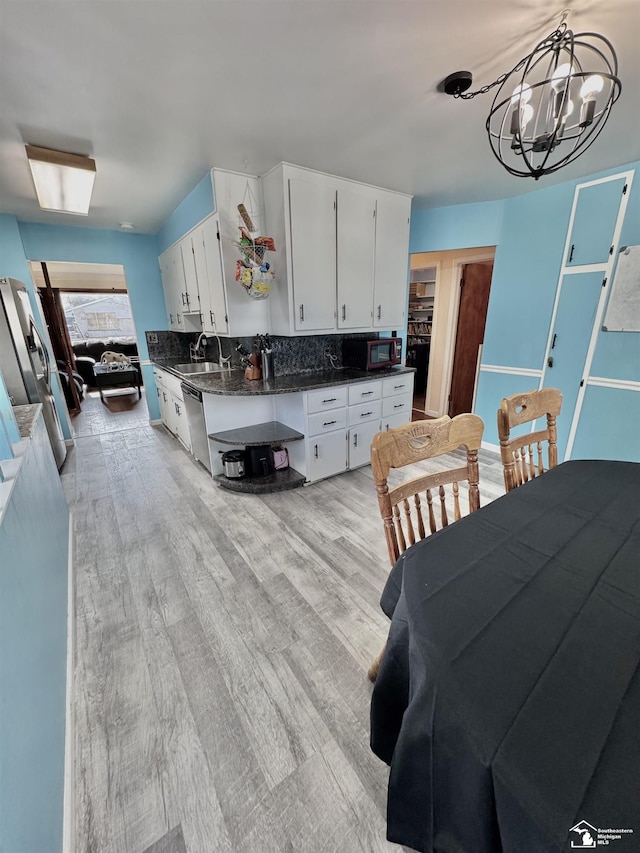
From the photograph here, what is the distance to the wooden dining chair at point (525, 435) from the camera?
1.43m

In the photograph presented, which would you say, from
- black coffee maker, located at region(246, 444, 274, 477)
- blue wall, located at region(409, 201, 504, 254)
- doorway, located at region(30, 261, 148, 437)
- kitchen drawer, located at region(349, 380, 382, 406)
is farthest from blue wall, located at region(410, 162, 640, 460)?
doorway, located at region(30, 261, 148, 437)

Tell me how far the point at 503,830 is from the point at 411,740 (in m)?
0.19

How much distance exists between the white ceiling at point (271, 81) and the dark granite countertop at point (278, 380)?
5.38 feet

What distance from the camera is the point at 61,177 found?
96.0 inches

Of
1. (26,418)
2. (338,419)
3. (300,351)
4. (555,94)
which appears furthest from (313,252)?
(26,418)

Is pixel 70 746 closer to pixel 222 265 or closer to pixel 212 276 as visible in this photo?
pixel 222 265

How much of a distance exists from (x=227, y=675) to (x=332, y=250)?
9.99 ft

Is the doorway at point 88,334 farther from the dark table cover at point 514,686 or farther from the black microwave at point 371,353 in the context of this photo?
the dark table cover at point 514,686

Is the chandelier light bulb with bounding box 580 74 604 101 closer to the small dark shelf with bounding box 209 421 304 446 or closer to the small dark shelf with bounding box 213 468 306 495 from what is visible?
the small dark shelf with bounding box 209 421 304 446

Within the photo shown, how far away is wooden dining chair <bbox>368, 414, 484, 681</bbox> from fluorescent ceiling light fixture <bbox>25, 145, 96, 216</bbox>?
2943 mm

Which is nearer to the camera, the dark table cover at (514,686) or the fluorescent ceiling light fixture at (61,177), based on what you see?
the dark table cover at (514,686)

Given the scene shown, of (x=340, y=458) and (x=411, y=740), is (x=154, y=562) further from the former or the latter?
(x=411, y=740)

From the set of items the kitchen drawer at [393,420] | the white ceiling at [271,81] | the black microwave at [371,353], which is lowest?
the kitchen drawer at [393,420]

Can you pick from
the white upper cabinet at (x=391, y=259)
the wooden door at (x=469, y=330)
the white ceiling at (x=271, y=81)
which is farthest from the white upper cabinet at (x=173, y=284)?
the wooden door at (x=469, y=330)
